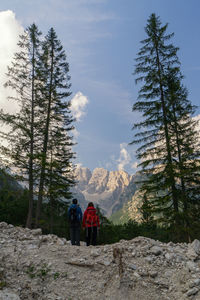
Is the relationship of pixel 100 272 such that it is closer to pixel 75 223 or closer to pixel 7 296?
pixel 7 296

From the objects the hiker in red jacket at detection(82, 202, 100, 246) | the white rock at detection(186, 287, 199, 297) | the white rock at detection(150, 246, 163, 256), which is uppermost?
the hiker in red jacket at detection(82, 202, 100, 246)

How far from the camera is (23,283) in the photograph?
4617mm

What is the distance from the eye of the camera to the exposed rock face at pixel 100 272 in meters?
4.53

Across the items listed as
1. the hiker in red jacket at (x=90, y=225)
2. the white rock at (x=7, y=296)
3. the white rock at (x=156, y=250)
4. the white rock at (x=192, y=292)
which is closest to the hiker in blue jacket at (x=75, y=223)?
the hiker in red jacket at (x=90, y=225)

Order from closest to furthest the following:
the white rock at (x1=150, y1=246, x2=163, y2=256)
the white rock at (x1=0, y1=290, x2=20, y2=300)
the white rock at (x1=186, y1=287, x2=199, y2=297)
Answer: the white rock at (x1=0, y1=290, x2=20, y2=300), the white rock at (x1=186, y1=287, x2=199, y2=297), the white rock at (x1=150, y1=246, x2=163, y2=256)

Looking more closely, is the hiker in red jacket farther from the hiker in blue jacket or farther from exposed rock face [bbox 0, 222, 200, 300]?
exposed rock face [bbox 0, 222, 200, 300]

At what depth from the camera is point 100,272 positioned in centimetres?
525

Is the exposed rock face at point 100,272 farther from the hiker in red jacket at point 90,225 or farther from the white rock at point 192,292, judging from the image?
the hiker in red jacket at point 90,225

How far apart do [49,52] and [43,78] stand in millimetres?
3487

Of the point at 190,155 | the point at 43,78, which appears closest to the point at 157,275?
the point at 190,155

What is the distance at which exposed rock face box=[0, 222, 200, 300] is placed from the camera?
178 inches

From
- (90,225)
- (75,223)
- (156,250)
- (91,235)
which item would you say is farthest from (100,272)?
(75,223)

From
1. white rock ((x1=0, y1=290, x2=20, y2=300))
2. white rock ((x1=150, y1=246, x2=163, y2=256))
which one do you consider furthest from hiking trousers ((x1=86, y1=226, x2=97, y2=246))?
white rock ((x1=0, y1=290, x2=20, y2=300))

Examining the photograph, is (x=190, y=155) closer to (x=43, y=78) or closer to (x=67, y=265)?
(x=67, y=265)
